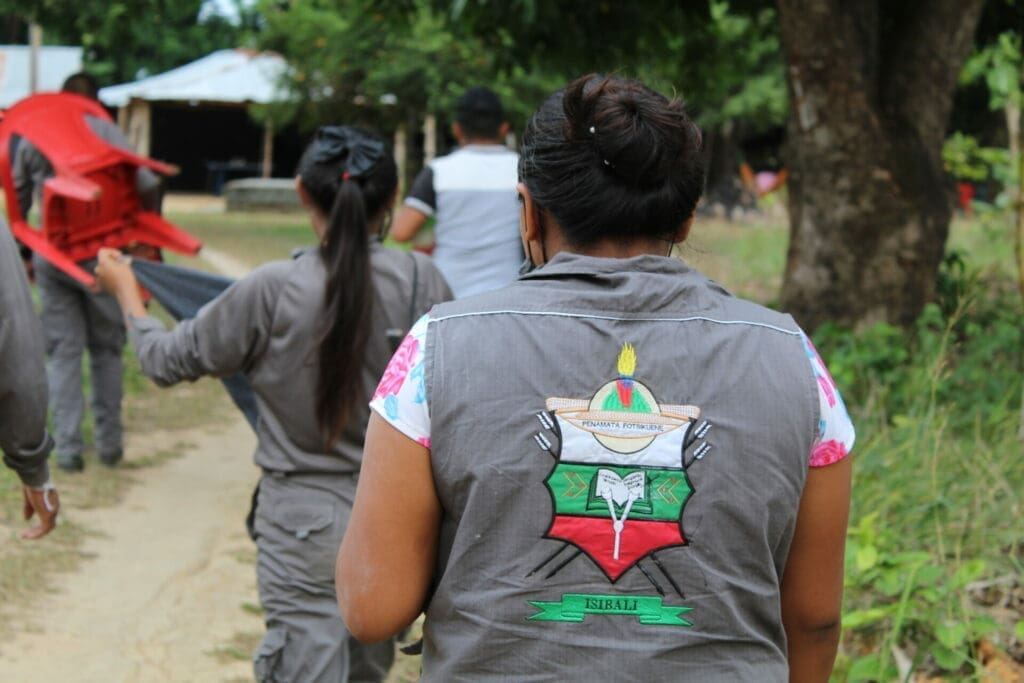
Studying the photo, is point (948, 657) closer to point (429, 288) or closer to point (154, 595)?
point (429, 288)

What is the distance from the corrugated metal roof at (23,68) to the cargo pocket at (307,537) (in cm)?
3081

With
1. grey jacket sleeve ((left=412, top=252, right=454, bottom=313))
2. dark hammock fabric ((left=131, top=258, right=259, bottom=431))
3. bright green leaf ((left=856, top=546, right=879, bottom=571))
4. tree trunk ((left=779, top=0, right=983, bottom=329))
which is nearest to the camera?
grey jacket sleeve ((left=412, top=252, right=454, bottom=313))

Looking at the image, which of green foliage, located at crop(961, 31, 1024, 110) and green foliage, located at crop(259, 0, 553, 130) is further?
green foliage, located at crop(259, 0, 553, 130)

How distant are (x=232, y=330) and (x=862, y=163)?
521 cm

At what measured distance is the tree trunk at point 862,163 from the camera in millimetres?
7391

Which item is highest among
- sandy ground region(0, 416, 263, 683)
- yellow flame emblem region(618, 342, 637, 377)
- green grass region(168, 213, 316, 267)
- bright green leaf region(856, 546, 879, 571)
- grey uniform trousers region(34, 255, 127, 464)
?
yellow flame emblem region(618, 342, 637, 377)

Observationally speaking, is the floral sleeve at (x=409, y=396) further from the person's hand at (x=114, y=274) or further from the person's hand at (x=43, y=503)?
the person's hand at (x=114, y=274)

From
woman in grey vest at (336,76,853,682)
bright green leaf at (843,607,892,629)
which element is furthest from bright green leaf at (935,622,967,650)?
woman in grey vest at (336,76,853,682)

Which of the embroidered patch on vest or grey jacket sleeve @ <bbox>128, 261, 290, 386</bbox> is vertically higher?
the embroidered patch on vest

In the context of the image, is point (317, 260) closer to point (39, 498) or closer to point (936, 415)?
Answer: point (39, 498)

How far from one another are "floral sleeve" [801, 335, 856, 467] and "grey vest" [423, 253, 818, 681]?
3 centimetres

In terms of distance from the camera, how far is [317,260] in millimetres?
3180

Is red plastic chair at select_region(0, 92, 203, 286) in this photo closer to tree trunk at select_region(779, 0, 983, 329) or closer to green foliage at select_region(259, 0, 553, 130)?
tree trunk at select_region(779, 0, 983, 329)

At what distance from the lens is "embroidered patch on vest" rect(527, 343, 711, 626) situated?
1.70m
